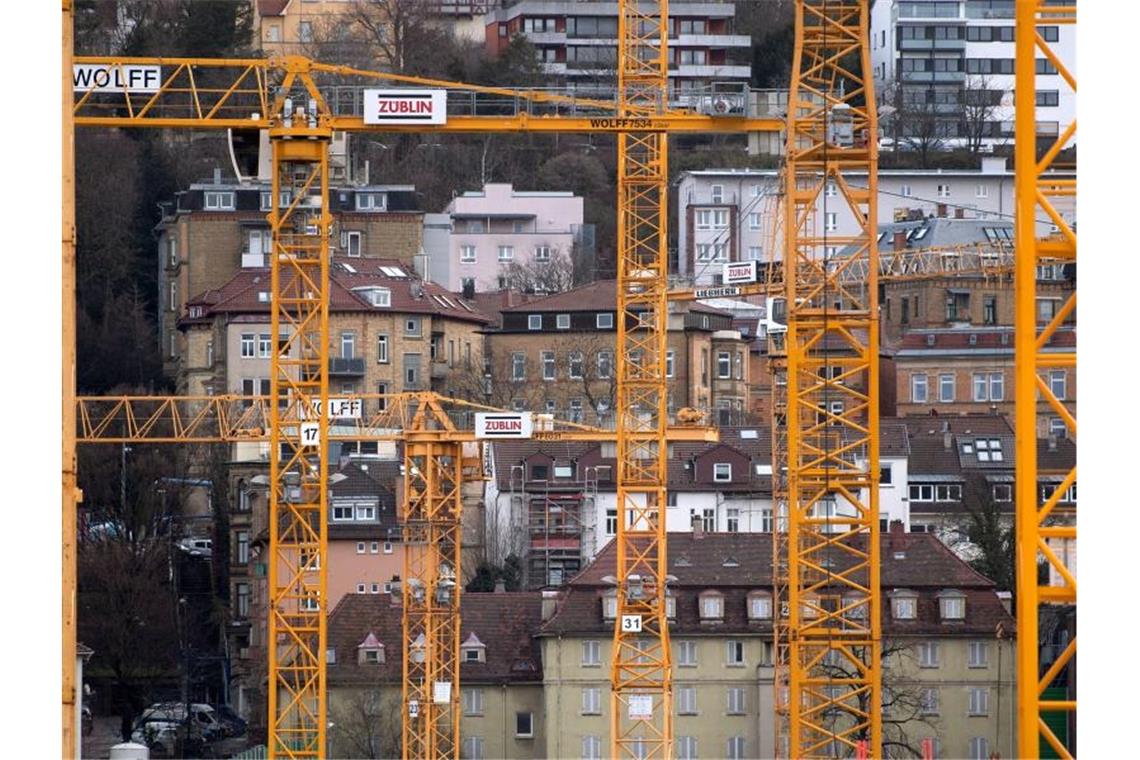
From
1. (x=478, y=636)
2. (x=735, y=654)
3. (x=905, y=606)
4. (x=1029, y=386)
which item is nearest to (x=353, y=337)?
(x=478, y=636)

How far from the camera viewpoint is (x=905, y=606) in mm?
72812

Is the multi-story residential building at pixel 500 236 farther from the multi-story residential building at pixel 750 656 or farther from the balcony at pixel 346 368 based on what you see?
the multi-story residential building at pixel 750 656

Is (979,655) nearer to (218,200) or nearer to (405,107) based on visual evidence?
(405,107)

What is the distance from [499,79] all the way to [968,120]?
63.2ft

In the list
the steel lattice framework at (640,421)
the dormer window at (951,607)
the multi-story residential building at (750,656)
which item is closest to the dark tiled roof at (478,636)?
the multi-story residential building at (750,656)

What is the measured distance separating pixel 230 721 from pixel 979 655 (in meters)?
16.6

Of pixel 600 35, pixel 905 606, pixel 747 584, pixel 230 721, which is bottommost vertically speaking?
pixel 230 721

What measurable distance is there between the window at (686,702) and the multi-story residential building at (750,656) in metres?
0.02

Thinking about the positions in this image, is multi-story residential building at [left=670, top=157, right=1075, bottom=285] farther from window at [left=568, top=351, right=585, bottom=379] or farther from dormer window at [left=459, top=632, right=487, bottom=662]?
dormer window at [left=459, top=632, right=487, bottom=662]

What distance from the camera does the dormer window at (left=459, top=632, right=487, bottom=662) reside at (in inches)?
2876

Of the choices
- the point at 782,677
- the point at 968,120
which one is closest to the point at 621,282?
the point at 782,677

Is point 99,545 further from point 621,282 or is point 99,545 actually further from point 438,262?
point 438,262

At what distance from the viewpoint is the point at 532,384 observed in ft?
333

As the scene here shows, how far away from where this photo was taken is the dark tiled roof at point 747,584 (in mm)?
72375
